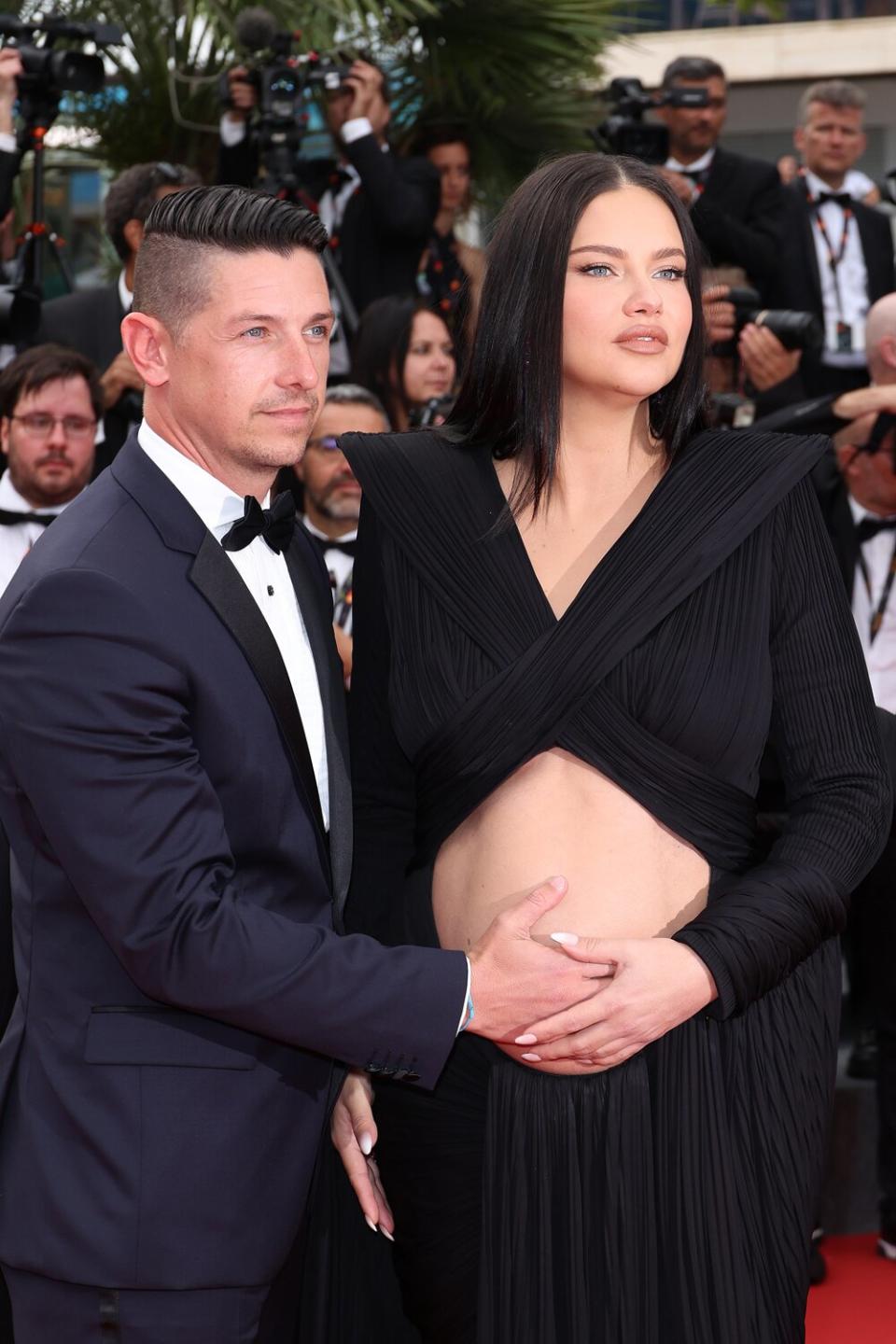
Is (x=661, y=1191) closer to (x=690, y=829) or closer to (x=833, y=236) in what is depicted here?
(x=690, y=829)

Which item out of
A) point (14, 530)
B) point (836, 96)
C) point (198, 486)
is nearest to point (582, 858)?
point (198, 486)

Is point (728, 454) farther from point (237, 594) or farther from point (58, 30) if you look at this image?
point (58, 30)

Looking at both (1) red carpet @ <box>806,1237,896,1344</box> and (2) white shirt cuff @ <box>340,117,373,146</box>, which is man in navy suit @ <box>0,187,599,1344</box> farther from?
(2) white shirt cuff @ <box>340,117,373,146</box>

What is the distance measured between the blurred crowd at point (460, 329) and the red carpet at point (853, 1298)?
0.06m

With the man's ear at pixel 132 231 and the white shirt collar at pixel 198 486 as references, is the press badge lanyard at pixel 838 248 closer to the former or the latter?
the man's ear at pixel 132 231

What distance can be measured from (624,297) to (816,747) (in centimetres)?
55

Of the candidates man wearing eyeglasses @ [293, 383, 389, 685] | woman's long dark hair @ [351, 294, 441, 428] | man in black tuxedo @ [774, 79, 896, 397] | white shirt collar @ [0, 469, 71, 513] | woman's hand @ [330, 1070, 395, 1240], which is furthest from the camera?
man in black tuxedo @ [774, 79, 896, 397]

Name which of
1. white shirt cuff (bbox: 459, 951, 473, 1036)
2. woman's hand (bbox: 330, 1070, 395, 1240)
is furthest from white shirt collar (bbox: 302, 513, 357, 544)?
white shirt cuff (bbox: 459, 951, 473, 1036)

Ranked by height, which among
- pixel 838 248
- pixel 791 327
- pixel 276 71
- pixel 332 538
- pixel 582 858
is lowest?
pixel 332 538

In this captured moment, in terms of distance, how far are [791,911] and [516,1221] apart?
18.4 inches

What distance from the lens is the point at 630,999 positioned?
1815 millimetres

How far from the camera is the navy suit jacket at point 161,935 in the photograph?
5.62ft

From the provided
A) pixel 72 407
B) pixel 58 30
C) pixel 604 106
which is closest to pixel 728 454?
pixel 72 407

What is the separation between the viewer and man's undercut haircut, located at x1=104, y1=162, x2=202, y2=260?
15.7 ft
